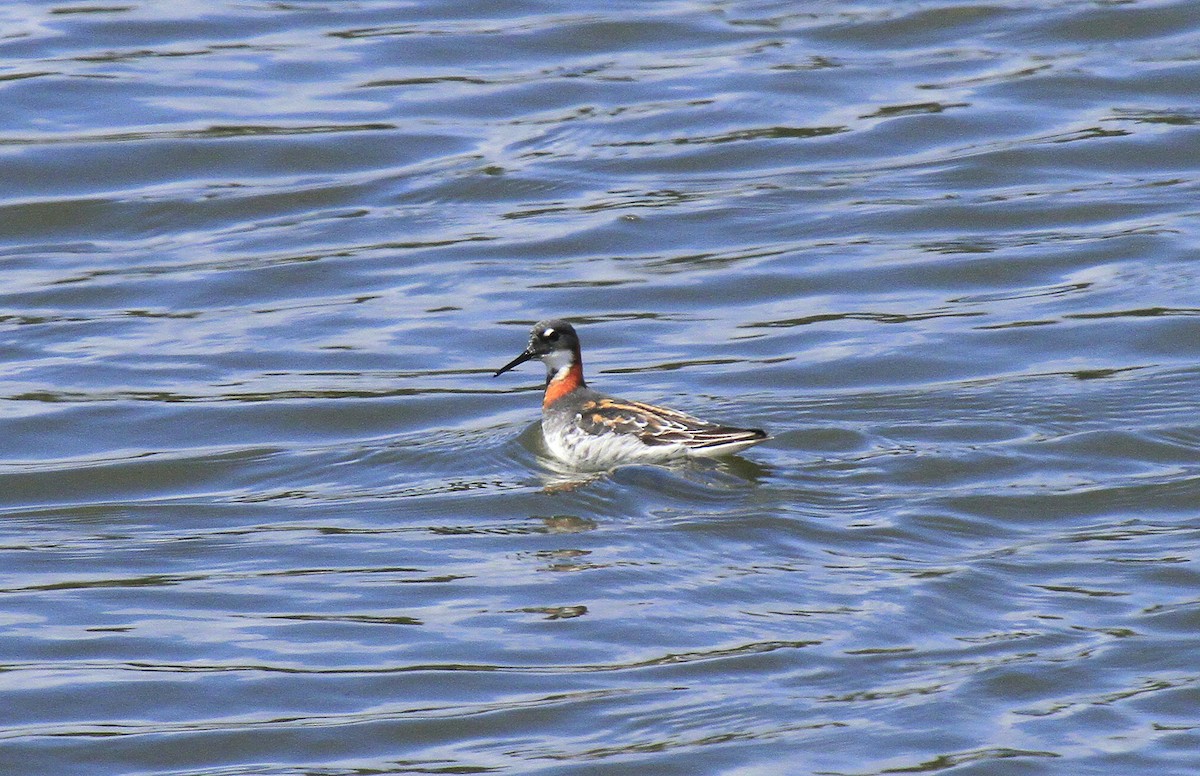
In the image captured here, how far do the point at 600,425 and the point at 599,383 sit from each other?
61.2 inches

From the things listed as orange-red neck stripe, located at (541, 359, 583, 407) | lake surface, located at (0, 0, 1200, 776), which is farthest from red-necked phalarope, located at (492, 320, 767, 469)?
lake surface, located at (0, 0, 1200, 776)

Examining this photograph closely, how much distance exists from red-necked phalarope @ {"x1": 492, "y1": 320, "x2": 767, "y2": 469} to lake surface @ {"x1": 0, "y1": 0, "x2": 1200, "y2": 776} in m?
0.18

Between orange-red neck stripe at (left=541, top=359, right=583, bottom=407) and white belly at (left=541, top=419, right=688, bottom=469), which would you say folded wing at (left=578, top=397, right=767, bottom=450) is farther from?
orange-red neck stripe at (left=541, top=359, right=583, bottom=407)

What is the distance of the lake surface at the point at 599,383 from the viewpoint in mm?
7113

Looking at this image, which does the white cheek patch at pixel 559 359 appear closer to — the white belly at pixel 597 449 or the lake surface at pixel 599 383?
the lake surface at pixel 599 383

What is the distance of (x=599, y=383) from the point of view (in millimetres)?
11844

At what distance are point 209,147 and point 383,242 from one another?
2779 millimetres

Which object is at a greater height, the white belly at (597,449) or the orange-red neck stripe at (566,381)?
the orange-red neck stripe at (566,381)

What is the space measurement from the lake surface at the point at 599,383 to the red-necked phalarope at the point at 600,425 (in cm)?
18

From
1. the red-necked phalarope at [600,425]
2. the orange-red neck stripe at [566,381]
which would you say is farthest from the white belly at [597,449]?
the orange-red neck stripe at [566,381]

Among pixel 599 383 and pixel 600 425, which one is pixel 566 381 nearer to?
pixel 599 383

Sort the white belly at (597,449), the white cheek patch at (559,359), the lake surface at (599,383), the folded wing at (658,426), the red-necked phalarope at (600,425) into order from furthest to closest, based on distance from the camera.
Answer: the white cheek patch at (559,359), the white belly at (597,449), the red-necked phalarope at (600,425), the folded wing at (658,426), the lake surface at (599,383)

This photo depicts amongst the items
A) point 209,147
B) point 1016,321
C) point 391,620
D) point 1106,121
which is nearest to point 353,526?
point 391,620

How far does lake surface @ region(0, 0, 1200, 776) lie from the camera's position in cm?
711
